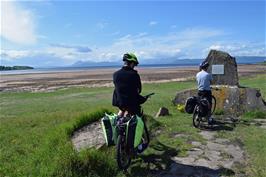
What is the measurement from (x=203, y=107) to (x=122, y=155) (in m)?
4.74

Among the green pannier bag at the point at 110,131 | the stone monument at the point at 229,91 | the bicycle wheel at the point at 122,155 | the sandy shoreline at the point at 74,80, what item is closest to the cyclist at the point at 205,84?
the stone monument at the point at 229,91

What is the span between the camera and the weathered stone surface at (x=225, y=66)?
13.6m

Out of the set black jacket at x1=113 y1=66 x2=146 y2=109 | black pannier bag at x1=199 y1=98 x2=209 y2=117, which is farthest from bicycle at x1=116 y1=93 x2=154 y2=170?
black pannier bag at x1=199 y1=98 x2=209 y2=117

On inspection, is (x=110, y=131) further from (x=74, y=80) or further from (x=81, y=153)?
(x=74, y=80)

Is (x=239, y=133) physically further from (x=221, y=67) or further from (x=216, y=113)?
(x=221, y=67)

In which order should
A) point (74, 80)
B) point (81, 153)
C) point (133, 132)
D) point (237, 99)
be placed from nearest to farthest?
point (81, 153) < point (133, 132) < point (237, 99) < point (74, 80)

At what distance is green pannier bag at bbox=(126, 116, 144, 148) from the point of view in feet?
20.7

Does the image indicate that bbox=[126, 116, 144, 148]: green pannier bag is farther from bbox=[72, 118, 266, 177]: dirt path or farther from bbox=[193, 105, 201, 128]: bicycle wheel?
bbox=[193, 105, 201, 128]: bicycle wheel

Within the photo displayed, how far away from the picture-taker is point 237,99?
510 inches

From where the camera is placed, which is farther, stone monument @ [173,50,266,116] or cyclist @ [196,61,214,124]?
stone monument @ [173,50,266,116]

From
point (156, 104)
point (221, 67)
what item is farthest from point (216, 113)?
point (156, 104)

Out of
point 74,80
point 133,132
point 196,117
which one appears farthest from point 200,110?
point 74,80

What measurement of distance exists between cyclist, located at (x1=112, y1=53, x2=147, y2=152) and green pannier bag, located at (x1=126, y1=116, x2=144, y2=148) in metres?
0.36

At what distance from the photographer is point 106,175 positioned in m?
6.16
